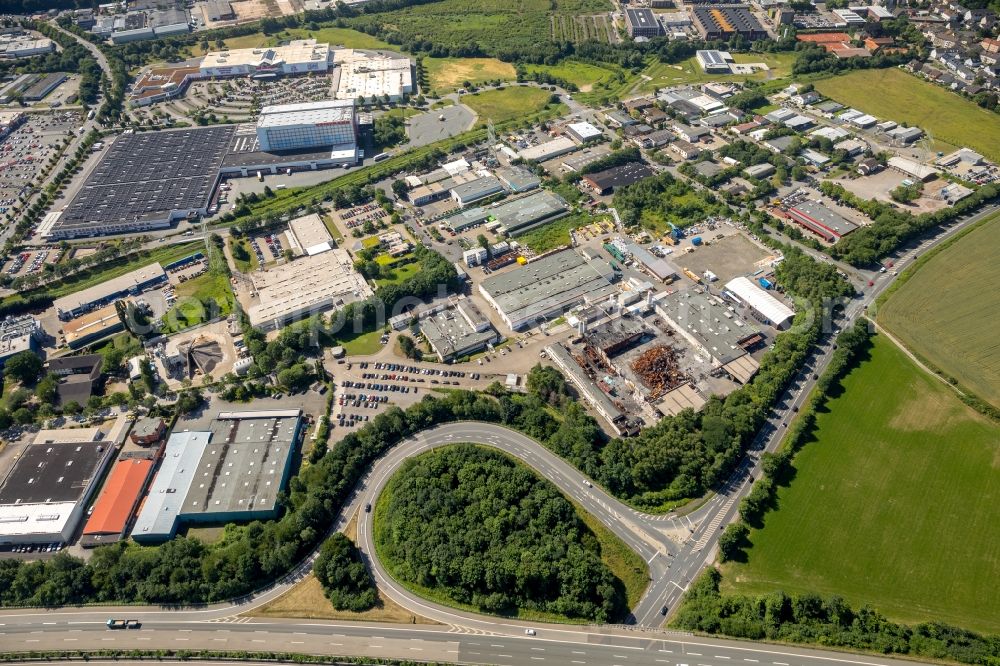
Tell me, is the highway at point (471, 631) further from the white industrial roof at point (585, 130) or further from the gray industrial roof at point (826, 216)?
the white industrial roof at point (585, 130)

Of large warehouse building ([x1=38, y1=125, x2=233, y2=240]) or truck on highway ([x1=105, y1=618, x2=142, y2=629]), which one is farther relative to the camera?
large warehouse building ([x1=38, y1=125, x2=233, y2=240])

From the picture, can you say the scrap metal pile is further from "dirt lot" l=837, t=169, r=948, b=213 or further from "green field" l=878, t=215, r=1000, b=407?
"dirt lot" l=837, t=169, r=948, b=213

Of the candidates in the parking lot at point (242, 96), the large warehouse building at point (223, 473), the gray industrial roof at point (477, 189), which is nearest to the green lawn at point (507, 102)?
the gray industrial roof at point (477, 189)

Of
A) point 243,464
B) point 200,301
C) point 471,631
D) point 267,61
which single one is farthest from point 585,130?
point 471,631

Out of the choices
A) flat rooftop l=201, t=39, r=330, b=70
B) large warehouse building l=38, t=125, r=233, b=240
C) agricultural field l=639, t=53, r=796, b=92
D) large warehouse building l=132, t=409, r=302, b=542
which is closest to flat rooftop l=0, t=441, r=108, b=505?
large warehouse building l=132, t=409, r=302, b=542

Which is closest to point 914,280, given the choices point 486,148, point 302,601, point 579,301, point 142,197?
point 579,301

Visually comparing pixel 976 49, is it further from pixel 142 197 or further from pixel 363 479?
pixel 142 197
